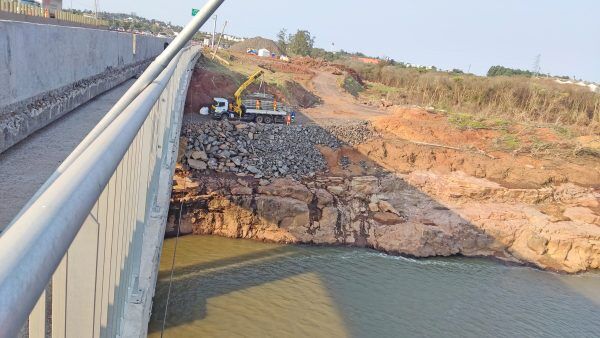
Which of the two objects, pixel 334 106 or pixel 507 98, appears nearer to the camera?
pixel 334 106

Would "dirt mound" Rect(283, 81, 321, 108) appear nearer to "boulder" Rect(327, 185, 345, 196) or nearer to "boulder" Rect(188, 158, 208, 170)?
"boulder" Rect(327, 185, 345, 196)

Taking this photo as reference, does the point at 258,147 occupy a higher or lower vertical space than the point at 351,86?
lower

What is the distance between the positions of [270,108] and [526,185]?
478 inches

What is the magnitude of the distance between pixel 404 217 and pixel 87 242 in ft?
55.7

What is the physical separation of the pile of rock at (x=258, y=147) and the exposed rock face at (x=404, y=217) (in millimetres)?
673

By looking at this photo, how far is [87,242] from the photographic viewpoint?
1.67 meters

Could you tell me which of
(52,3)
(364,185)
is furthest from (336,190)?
(52,3)

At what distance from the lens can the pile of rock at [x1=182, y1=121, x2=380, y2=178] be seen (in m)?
18.0

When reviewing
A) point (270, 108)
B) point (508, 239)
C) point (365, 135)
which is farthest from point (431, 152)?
point (270, 108)

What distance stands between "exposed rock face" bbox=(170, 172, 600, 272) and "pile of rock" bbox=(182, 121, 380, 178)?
673 mm


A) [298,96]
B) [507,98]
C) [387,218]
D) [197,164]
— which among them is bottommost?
[387,218]

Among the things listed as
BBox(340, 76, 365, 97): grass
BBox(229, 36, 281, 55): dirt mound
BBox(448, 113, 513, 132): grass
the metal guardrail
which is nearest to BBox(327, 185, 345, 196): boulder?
BBox(448, 113, 513, 132): grass

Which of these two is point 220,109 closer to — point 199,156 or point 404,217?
point 199,156

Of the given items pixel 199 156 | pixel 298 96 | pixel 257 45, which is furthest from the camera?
pixel 257 45
